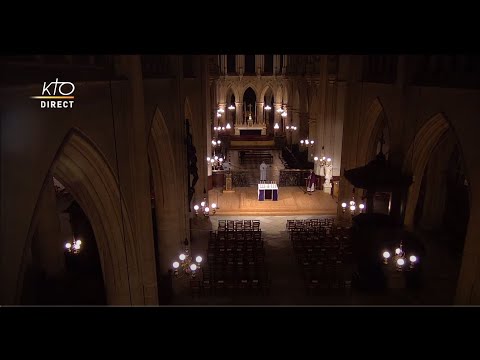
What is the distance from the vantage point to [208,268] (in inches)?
635

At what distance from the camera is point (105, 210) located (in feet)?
33.4

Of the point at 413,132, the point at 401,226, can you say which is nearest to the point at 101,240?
the point at 401,226

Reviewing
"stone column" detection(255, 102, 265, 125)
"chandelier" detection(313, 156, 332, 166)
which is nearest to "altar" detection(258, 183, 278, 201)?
"chandelier" detection(313, 156, 332, 166)

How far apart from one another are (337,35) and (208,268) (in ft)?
40.5

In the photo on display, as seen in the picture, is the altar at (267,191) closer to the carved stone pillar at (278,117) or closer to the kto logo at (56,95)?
the kto logo at (56,95)

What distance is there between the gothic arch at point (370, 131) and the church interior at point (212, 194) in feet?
0.23

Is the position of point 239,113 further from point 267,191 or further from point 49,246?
point 49,246

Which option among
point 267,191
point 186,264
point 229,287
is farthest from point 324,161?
point 186,264

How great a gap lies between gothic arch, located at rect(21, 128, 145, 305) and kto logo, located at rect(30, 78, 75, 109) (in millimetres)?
1436

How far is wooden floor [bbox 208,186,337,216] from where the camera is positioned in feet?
74.6

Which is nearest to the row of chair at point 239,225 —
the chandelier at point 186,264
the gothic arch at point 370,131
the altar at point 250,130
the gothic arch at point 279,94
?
the chandelier at point 186,264

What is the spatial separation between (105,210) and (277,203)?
1461 cm

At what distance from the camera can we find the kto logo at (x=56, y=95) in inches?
247

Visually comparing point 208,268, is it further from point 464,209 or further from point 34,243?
point 464,209
